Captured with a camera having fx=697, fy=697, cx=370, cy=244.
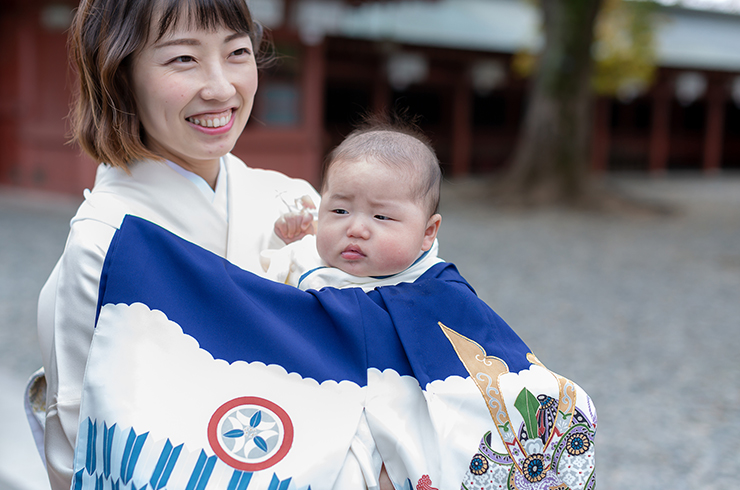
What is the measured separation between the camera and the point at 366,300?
48.8 inches

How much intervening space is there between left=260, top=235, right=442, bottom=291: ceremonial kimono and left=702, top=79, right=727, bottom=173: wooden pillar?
752 inches

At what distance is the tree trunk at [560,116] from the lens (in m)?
10.3

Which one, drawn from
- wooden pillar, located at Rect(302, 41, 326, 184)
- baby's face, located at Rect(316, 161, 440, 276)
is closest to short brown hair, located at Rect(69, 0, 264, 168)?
baby's face, located at Rect(316, 161, 440, 276)

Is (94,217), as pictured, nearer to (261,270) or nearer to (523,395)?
(261,270)

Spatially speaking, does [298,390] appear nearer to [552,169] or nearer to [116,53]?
[116,53]

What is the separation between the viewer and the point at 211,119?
4.52 ft

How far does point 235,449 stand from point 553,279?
5505 mm

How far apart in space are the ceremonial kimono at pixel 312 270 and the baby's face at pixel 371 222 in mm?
16

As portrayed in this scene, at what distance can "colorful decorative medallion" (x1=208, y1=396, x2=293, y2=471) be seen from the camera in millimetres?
1065

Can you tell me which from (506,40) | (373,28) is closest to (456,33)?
(506,40)

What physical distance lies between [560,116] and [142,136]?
986 centimetres

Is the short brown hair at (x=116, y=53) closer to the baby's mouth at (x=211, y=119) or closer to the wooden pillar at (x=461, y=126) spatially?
the baby's mouth at (x=211, y=119)

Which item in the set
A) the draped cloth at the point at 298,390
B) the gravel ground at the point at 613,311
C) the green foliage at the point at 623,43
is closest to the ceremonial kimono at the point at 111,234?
the draped cloth at the point at 298,390

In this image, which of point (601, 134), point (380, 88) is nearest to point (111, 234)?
point (380, 88)
